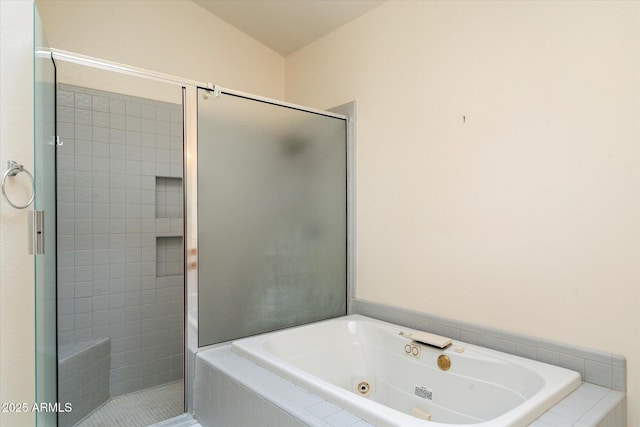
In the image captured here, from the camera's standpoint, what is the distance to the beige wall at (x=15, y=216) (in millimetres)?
1124

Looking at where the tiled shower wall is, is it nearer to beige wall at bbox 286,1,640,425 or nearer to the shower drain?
the shower drain

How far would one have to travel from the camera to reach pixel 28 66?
48.1 inches

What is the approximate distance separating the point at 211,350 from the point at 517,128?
1.89 metres

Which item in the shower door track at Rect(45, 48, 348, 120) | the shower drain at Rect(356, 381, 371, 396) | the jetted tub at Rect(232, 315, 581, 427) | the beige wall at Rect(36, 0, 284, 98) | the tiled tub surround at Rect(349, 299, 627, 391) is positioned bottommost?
the shower drain at Rect(356, 381, 371, 396)

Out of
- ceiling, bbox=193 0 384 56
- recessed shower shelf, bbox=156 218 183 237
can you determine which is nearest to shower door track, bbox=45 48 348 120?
ceiling, bbox=193 0 384 56

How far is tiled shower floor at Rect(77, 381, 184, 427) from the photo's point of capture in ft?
7.08

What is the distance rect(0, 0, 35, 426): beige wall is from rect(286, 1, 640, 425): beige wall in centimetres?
184

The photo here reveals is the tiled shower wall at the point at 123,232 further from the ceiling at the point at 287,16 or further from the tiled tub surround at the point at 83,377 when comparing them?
the ceiling at the point at 287,16

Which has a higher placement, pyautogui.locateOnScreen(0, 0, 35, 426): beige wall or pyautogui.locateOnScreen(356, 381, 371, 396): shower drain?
pyautogui.locateOnScreen(0, 0, 35, 426): beige wall

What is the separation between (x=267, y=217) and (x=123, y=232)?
1.01 m

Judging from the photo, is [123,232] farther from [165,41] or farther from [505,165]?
[505,165]

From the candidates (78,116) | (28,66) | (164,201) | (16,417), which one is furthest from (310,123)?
(16,417)

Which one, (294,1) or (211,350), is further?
(294,1)

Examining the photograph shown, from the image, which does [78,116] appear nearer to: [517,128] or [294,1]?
[294,1]
